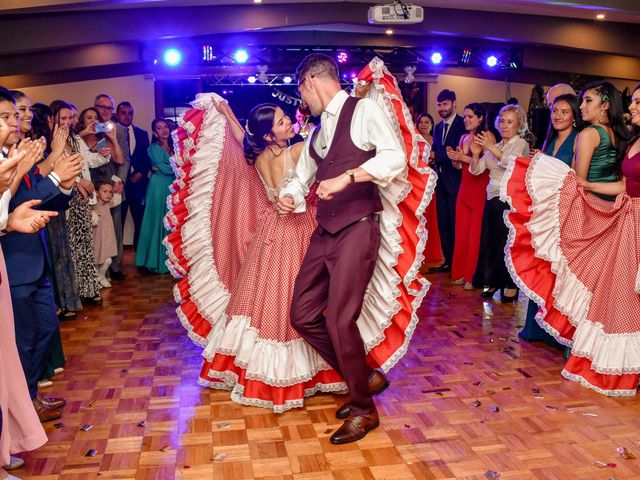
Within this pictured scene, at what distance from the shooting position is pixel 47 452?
3021 millimetres

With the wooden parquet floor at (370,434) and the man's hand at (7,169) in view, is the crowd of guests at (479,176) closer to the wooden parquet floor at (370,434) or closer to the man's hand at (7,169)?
the wooden parquet floor at (370,434)

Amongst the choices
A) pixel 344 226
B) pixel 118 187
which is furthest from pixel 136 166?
pixel 344 226

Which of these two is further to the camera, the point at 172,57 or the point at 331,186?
the point at 172,57

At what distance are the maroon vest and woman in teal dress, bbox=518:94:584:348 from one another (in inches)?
70.8

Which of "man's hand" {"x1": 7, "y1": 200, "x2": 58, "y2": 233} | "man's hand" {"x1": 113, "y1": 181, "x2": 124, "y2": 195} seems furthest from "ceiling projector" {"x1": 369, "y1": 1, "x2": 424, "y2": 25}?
"man's hand" {"x1": 7, "y1": 200, "x2": 58, "y2": 233}

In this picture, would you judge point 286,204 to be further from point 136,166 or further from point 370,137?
point 136,166

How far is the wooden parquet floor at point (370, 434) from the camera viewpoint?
9.39 feet

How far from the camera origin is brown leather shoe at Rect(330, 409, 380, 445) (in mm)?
3092

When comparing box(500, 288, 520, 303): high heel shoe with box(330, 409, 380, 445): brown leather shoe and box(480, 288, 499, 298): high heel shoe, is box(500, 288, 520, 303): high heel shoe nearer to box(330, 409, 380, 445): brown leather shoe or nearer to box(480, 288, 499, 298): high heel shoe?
box(480, 288, 499, 298): high heel shoe

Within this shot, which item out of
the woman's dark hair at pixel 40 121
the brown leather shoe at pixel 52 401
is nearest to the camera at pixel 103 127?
the woman's dark hair at pixel 40 121

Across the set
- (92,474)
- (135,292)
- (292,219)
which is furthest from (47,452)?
(135,292)

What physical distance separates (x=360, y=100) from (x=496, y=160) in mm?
2881

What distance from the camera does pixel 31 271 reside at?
3.19m

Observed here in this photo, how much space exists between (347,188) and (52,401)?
1830mm
